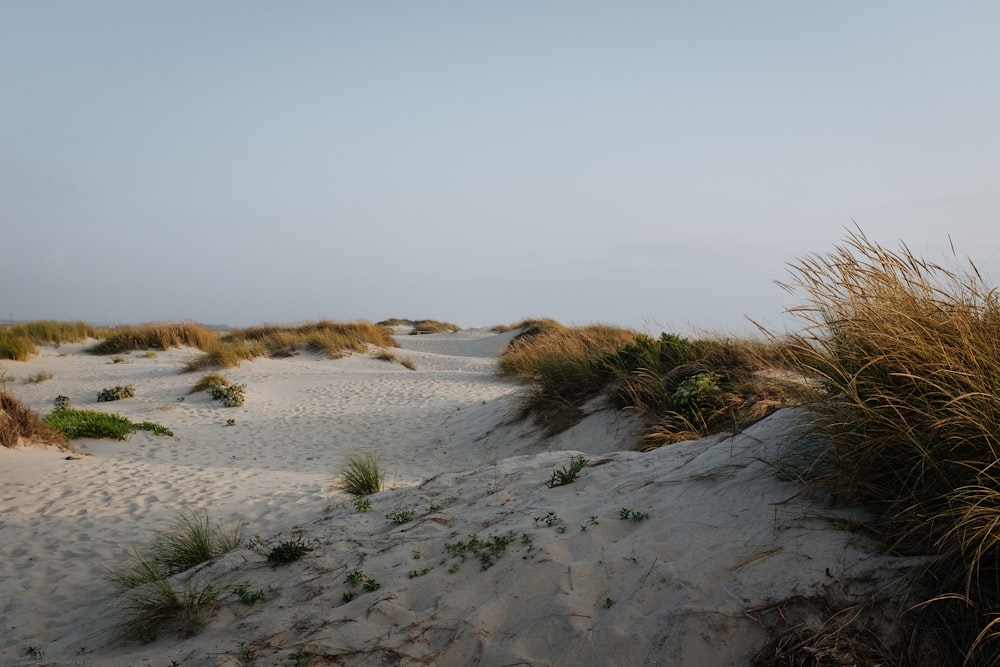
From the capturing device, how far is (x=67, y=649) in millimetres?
4062

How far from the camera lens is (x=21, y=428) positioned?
29.5ft

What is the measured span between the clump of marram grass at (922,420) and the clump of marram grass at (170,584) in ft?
11.7

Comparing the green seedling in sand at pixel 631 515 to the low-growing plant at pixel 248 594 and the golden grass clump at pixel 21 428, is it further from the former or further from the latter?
the golden grass clump at pixel 21 428

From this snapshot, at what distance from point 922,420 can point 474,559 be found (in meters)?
2.36

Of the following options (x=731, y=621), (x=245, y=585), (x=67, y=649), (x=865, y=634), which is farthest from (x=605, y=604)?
(x=67, y=649)

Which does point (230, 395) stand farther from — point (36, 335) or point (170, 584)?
point (36, 335)

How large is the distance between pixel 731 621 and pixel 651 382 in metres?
6.08

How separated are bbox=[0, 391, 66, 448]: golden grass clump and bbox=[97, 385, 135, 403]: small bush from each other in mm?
5286

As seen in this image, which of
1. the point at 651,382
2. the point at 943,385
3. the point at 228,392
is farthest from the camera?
the point at 228,392

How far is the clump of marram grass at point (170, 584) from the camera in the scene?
4.02m

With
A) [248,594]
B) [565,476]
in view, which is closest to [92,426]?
[248,594]

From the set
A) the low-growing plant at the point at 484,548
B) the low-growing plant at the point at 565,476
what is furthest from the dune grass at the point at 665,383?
the low-growing plant at the point at 484,548

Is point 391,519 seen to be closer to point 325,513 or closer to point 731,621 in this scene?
point 325,513

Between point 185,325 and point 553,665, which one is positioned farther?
point 185,325
